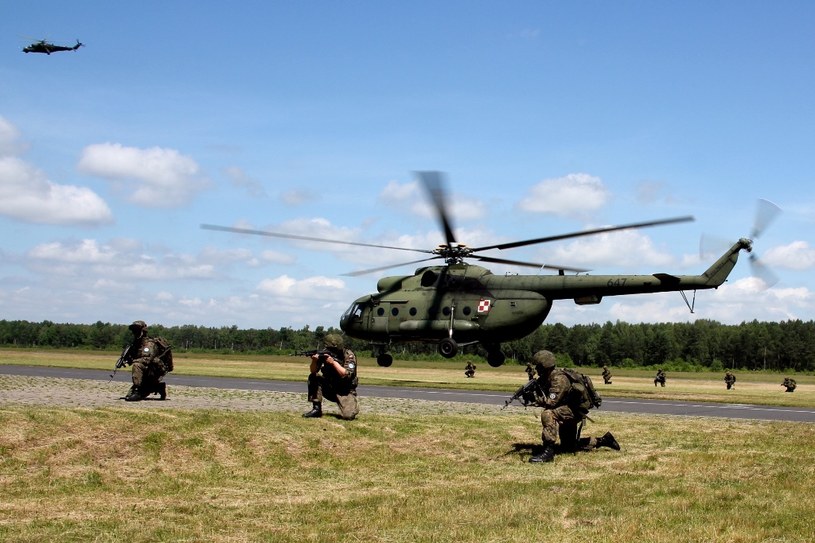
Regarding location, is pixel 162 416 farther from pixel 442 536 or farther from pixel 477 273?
pixel 477 273

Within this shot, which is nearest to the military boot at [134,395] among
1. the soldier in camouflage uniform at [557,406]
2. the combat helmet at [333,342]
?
the combat helmet at [333,342]

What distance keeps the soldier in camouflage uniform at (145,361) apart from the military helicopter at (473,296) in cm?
1558

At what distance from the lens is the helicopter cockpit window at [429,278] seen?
38000 millimetres

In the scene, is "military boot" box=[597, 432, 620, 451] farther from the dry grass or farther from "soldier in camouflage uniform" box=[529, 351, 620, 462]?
the dry grass

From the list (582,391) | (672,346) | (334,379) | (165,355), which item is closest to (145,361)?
(165,355)

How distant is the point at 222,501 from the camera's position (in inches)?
422

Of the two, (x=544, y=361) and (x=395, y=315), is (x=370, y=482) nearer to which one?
(x=544, y=361)

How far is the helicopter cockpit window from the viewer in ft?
125

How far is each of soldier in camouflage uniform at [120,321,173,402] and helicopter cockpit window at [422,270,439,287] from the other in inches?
804

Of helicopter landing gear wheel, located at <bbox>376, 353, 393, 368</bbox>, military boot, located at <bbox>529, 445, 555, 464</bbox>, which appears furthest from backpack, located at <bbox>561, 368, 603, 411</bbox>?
helicopter landing gear wheel, located at <bbox>376, 353, 393, 368</bbox>

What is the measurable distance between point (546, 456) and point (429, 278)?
80.2 feet

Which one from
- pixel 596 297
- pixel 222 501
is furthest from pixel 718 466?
pixel 596 297

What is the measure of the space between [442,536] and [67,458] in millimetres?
6088

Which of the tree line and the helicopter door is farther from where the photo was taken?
the tree line
